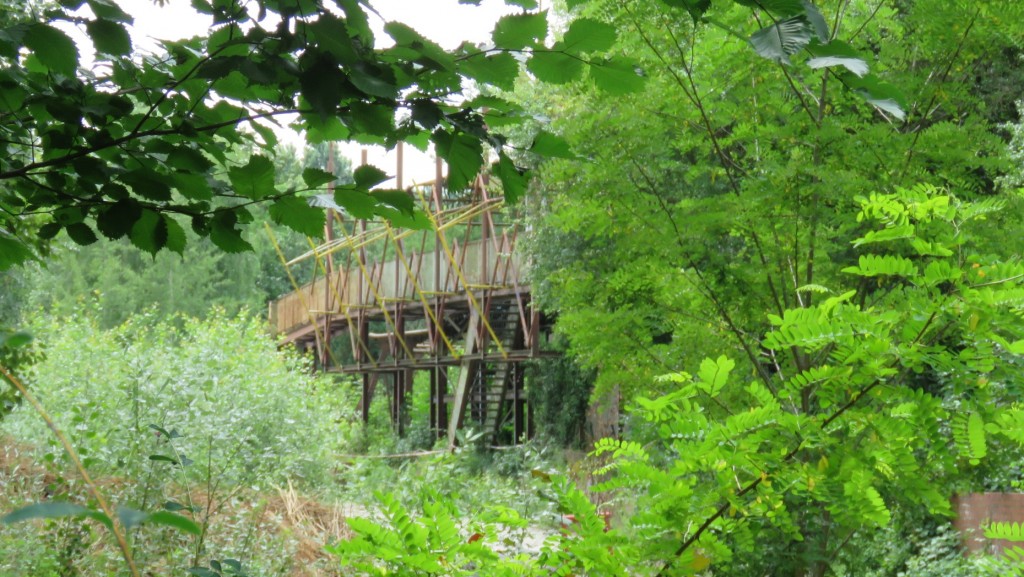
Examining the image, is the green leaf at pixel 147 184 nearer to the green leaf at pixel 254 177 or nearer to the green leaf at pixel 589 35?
the green leaf at pixel 254 177

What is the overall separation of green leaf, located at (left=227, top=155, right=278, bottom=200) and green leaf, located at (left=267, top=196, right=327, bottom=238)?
5 centimetres

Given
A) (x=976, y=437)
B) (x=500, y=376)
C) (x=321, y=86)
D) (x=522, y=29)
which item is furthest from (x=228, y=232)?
(x=500, y=376)

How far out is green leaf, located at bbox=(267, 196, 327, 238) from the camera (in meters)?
1.67

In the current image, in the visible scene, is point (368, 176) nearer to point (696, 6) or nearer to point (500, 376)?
point (696, 6)

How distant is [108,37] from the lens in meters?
1.50

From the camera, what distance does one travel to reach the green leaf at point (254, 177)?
5.20 ft

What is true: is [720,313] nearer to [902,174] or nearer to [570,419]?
[902,174]

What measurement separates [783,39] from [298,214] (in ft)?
2.71

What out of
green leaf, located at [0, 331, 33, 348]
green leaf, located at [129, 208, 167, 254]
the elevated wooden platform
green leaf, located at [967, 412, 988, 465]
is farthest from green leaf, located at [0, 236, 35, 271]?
the elevated wooden platform

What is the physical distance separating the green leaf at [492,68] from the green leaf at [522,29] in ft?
0.11

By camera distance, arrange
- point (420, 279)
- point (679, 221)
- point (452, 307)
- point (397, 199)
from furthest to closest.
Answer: point (452, 307), point (420, 279), point (679, 221), point (397, 199)

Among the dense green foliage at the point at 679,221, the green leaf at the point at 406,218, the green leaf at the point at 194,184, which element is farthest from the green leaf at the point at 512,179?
the green leaf at the point at 194,184

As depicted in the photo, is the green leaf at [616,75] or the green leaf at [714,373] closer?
the green leaf at [616,75]

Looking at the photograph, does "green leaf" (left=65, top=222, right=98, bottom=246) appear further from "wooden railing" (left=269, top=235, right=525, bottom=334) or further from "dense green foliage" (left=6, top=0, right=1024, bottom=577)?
"wooden railing" (left=269, top=235, right=525, bottom=334)
